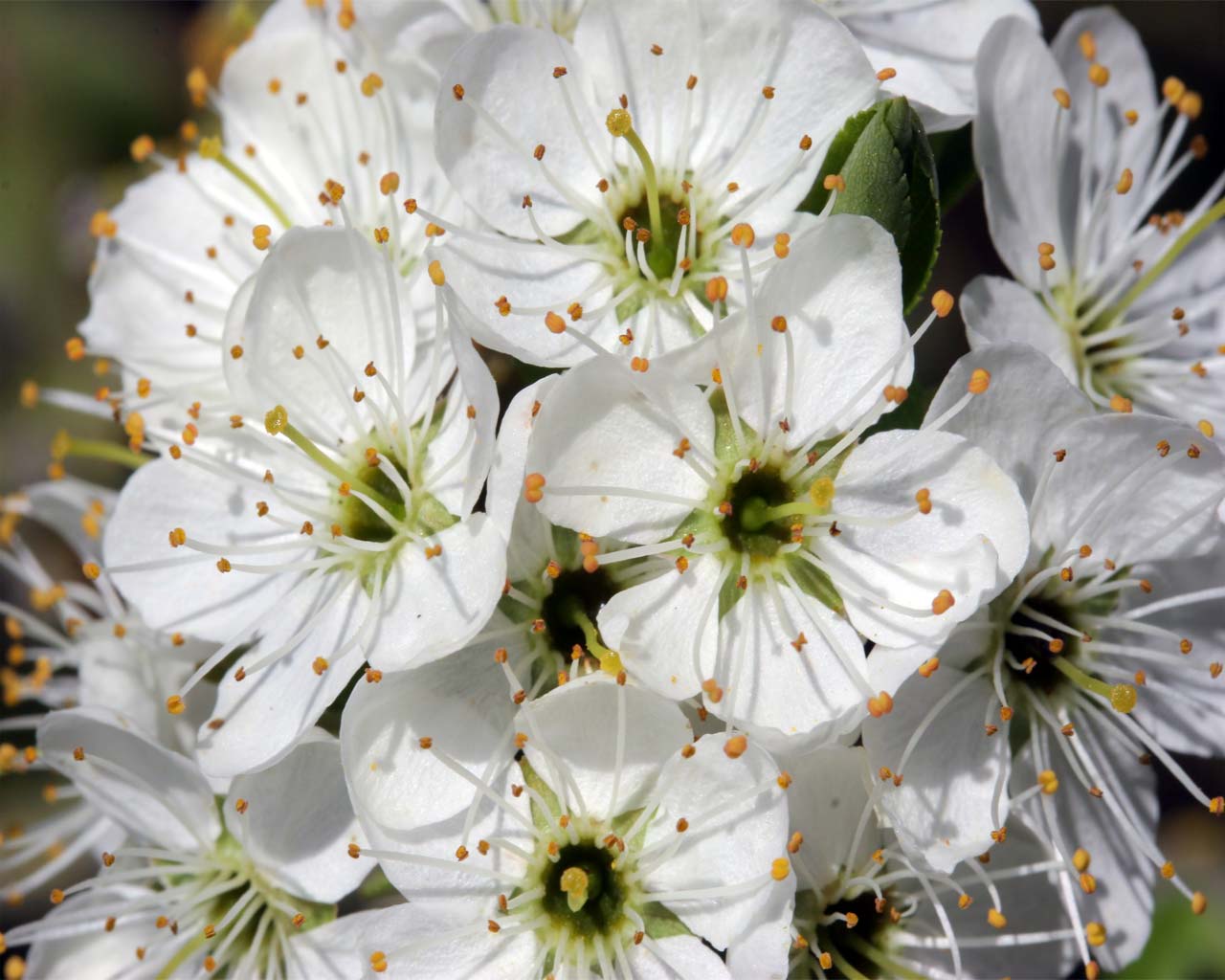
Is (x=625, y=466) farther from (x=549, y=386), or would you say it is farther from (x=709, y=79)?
(x=709, y=79)

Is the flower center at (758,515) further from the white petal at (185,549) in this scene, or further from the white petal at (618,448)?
the white petal at (185,549)

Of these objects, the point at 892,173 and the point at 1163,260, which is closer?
the point at 892,173

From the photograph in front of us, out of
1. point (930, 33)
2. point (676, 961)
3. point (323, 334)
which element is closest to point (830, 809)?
point (676, 961)

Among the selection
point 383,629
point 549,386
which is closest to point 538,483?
point 549,386

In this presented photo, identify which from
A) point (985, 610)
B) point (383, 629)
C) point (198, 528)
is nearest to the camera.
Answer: point (383, 629)

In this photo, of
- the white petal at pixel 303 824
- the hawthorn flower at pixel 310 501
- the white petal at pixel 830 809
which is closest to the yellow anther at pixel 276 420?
the hawthorn flower at pixel 310 501

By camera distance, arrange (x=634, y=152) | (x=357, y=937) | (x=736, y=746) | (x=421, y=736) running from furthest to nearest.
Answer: (x=634, y=152)
(x=357, y=937)
(x=421, y=736)
(x=736, y=746)

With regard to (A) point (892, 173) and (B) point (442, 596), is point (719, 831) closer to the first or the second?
(B) point (442, 596)

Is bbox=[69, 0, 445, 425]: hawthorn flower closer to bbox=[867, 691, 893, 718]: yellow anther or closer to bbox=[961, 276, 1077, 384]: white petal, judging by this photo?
bbox=[961, 276, 1077, 384]: white petal
